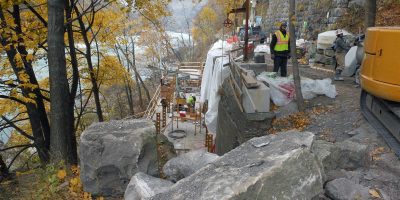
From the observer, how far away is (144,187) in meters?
4.45

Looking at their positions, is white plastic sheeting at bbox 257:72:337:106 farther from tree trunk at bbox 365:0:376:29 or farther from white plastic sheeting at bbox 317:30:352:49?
white plastic sheeting at bbox 317:30:352:49

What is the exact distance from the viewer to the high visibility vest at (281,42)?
10.3 m

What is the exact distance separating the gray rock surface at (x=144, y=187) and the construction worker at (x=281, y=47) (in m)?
6.93

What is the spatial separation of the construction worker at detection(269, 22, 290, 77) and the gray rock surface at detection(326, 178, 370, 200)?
6731mm

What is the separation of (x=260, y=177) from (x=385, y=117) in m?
4.28

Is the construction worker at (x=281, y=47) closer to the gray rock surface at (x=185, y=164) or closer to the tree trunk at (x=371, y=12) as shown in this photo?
the tree trunk at (x=371, y=12)

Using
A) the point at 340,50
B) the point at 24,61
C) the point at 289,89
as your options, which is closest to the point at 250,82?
the point at 289,89

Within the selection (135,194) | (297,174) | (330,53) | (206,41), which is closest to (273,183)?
(297,174)

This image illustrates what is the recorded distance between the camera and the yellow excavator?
527cm

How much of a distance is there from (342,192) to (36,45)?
9.36m

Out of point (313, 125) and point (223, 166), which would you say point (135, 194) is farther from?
point (313, 125)

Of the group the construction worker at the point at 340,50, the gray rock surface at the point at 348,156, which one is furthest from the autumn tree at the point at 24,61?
the construction worker at the point at 340,50

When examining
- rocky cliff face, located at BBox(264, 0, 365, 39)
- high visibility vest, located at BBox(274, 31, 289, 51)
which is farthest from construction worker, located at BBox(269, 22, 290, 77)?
rocky cliff face, located at BBox(264, 0, 365, 39)

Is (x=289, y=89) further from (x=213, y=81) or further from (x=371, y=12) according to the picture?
(x=371, y=12)
